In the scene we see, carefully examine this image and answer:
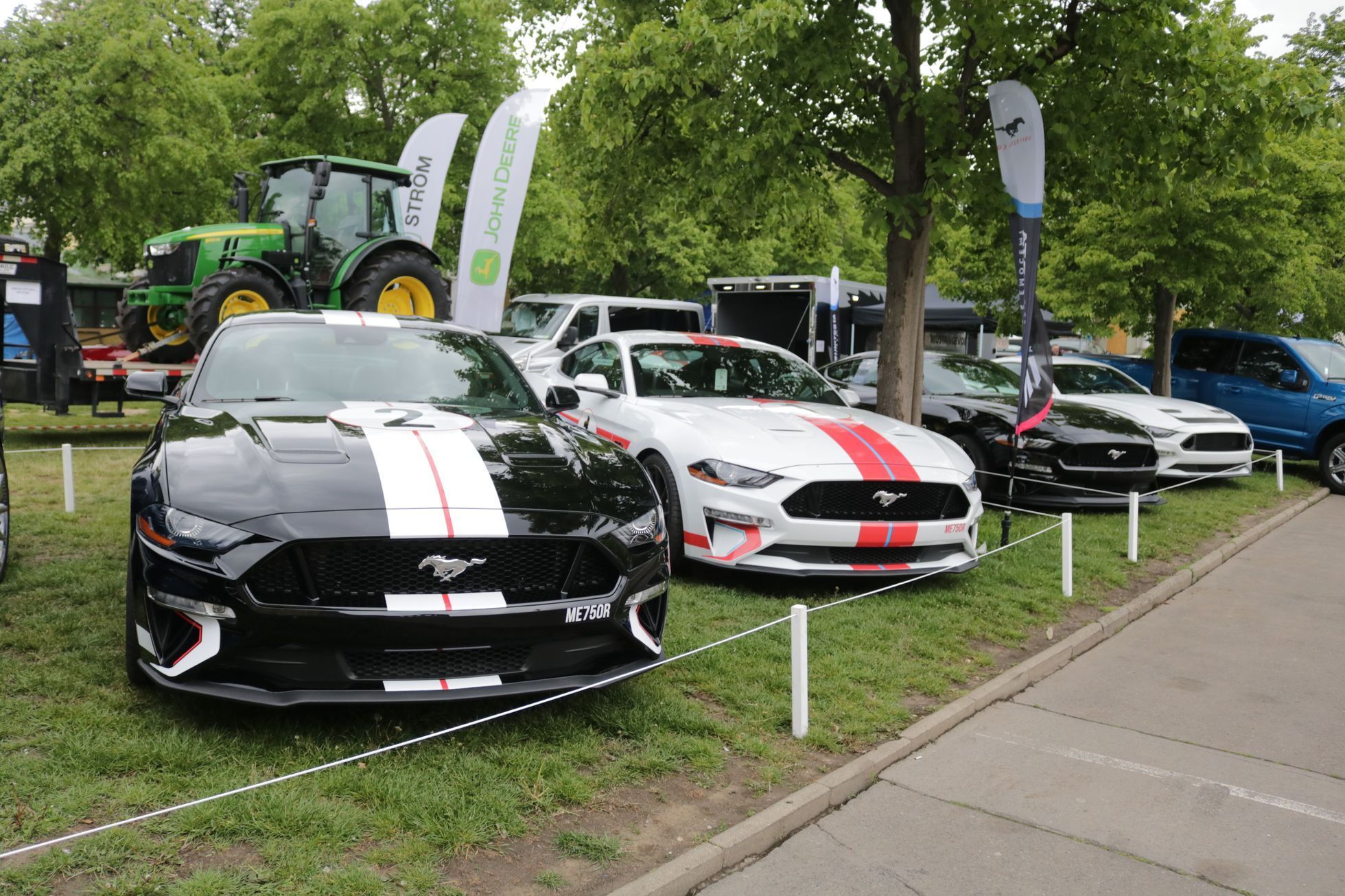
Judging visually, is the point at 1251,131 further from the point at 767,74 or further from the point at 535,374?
the point at 535,374

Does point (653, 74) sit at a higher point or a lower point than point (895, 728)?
higher

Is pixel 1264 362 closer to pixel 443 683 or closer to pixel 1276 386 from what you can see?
pixel 1276 386

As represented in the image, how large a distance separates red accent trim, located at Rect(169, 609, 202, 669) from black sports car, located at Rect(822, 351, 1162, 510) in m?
7.56

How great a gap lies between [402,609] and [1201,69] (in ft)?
28.2

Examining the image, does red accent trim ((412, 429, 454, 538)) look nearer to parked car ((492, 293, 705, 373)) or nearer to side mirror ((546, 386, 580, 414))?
side mirror ((546, 386, 580, 414))

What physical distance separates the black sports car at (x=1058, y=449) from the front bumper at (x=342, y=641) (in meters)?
6.71

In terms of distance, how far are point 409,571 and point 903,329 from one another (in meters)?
7.42

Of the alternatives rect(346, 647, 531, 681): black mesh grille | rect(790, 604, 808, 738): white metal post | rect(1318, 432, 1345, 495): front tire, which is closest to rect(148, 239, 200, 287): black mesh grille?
rect(346, 647, 531, 681): black mesh grille

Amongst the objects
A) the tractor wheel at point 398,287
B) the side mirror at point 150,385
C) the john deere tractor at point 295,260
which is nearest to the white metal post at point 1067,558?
the side mirror at point 150,385

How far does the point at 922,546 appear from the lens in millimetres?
6375

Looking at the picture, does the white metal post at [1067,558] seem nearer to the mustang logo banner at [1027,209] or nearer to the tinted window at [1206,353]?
the mustang logo banner at [1027,209]

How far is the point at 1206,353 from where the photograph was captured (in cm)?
1499

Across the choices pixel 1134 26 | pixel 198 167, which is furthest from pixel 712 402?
pixel 198 167

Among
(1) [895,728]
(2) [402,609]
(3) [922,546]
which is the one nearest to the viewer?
(2) [402,609]
